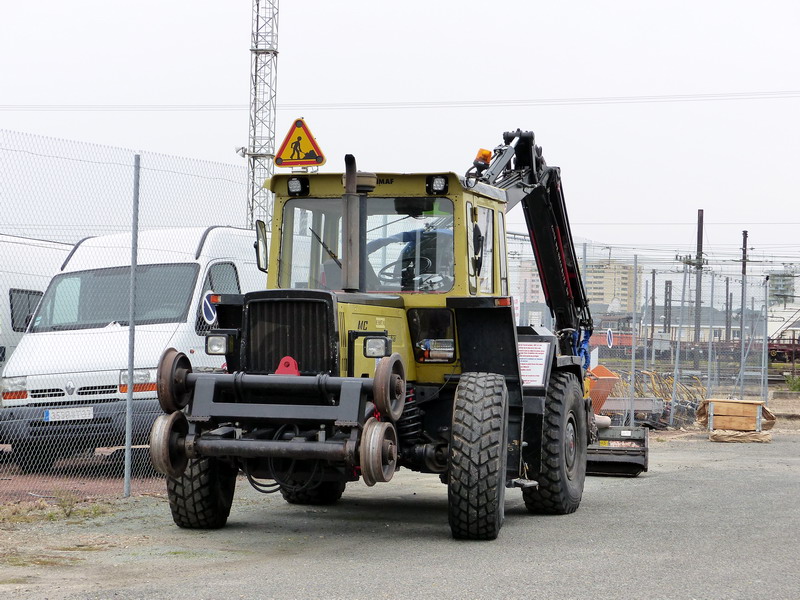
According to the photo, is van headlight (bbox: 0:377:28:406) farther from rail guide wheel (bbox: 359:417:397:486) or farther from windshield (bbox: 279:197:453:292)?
rail guide wheel (bbox: 359:417:397:486)

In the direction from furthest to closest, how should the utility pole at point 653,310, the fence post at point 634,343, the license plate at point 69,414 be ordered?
the utility pole at point 653,310 < the fence post at point 634,343 < the license plate at point 69,414

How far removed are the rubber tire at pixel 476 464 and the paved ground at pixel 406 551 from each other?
168 mm

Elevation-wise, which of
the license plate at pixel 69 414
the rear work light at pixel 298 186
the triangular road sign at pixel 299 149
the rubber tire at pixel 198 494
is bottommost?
the rubber tire at pixel 198 494

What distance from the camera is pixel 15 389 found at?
11469 millimetres

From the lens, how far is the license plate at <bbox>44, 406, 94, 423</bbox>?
445 inches

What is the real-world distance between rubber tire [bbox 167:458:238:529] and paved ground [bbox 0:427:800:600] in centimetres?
14

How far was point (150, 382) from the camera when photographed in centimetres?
1152

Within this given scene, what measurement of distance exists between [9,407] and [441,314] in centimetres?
513

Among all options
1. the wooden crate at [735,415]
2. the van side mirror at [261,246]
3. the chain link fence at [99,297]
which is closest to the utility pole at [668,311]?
the wooden crate at [735,415]

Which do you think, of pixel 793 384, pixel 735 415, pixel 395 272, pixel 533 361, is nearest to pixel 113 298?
pixel 395 272

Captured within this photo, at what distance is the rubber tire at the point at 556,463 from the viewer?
9.53 m

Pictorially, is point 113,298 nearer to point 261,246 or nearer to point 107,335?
point 107,335

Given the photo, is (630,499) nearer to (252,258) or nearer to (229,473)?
(229,473)

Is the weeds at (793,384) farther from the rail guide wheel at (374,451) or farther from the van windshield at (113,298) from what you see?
the rail guide wheel at (374,451)
